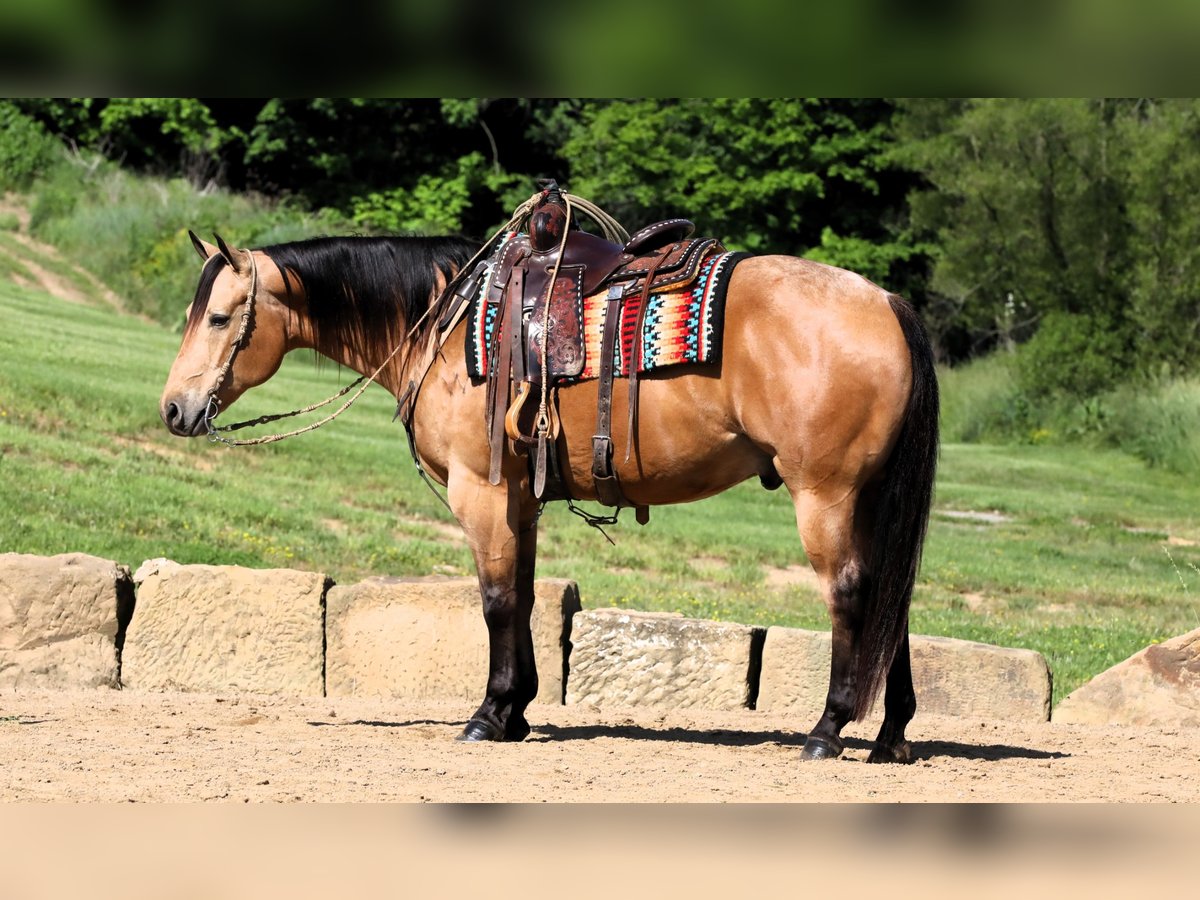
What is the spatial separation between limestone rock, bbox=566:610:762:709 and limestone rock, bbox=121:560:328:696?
4.60 feet

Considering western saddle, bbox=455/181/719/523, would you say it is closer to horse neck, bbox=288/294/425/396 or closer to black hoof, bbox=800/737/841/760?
horse neck, bbox=288/294/425/396

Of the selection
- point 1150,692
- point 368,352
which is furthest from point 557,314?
point 1150,692

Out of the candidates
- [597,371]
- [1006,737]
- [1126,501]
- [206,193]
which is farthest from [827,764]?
[206,193]

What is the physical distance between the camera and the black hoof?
620cm

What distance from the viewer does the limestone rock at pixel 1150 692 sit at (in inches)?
293

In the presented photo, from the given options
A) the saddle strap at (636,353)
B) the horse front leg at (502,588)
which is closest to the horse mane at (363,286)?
the horse front leg at (502,588)

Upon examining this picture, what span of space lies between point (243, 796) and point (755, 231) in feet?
90.4

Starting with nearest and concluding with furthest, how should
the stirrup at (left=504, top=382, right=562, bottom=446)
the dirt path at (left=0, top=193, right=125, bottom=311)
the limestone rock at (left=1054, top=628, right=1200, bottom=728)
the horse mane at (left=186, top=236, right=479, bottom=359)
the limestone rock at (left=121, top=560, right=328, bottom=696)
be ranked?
the stirrup at (left=504, top=382, right=562, bottom=446) < the horse mane at (left=186, top=236, right=479, bottom=359) < the limestone rock at (left=1054, top=628, right=1200, bottom=728) < the limestone rock at (left=121, top=560, right=328, bottom=696) < the dirt path at (left=0, top=193, right=125, bottom=311)

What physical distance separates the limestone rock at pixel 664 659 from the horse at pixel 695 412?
0.80m

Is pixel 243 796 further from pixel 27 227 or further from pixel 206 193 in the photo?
pixel 206 193

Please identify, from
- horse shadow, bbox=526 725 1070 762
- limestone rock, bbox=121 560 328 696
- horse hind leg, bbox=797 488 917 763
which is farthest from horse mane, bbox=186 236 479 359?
horse hind leg, bbox=797 488 917 763

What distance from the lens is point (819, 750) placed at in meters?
6.21

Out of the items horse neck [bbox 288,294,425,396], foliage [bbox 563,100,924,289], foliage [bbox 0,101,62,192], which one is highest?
foliage [bbox 563,100,924,289]

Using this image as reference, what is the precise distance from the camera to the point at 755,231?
31750 millimetres
